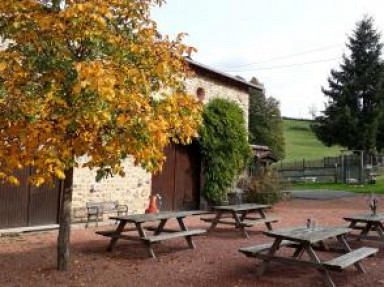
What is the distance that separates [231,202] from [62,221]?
10.3 m

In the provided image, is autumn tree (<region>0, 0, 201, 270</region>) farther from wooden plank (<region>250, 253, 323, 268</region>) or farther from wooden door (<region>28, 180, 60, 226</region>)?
wooden door (<region>28, 180, 60, 226</region>)

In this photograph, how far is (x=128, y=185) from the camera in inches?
527

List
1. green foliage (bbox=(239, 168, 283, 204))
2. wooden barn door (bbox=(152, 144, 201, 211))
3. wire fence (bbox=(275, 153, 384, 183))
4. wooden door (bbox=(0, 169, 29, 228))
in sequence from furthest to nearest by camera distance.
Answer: wire fence (bbox=(275, 153, 384, 183)) → green foliage (bbox=(239, 168, 283, 204)) → wooden barn door (bbox=(152, 144, 201, 211)) → wooden door (bbox=(0, 169, 29, 228))

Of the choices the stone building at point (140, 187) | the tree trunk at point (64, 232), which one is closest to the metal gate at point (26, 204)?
the stone building at point (140, 187)

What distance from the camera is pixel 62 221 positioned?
669 centimetres

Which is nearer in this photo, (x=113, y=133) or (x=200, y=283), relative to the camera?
(x=113, y=133)

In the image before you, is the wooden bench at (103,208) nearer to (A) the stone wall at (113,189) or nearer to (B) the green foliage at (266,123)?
(A) the stone wall at (113,189)

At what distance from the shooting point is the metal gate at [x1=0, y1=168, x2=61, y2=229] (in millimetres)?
10320

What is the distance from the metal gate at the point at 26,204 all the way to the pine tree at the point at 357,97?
2546 cm

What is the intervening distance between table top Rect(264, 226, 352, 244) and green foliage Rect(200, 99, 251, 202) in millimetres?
8593

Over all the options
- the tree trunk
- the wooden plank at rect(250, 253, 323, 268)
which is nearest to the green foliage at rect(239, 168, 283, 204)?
the wooden plank at rect(250, 253, 323, 268)

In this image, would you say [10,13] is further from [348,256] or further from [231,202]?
[231,202]

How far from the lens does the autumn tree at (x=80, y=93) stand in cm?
522

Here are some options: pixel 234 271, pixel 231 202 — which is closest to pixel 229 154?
pixel 231 202
